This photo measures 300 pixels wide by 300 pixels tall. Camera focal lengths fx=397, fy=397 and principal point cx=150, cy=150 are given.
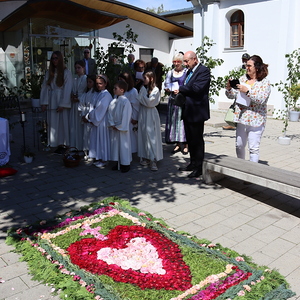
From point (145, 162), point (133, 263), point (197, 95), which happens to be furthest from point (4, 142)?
point (133, 263)

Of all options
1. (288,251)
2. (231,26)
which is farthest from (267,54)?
(288,251)

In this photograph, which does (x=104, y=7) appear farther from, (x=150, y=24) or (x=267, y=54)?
(x=267, y=54)

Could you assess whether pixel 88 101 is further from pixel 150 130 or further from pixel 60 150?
pixel 60 150

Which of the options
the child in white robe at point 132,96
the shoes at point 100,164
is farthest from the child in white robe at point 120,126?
the child in white robe at point 132,96

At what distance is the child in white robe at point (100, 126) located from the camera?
7.22m

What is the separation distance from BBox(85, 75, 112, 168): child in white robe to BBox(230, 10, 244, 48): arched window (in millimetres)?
10731

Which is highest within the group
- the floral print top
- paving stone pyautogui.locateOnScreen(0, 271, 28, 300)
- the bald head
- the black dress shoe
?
the bald head

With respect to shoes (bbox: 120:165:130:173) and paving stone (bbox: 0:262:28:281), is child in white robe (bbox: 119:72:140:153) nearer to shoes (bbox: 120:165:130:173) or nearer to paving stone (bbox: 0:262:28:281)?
shoes (bbox: 120:165:130:173)

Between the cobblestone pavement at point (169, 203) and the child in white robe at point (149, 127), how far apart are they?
0.91ft

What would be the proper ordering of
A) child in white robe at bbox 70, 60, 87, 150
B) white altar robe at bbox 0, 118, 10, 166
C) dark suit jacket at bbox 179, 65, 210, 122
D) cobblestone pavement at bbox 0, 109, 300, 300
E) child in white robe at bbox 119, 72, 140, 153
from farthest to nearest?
child in white robe at bbox 70, 60, 87, 150, child in white robe at bbox 119, 72, 140, 153, white altar robe at bbox 0, 118, 10, 166, dark suit jacket at bbox 179, 65, 210, 122, cobblestone pavement at bbox 0, 109, 300, 300

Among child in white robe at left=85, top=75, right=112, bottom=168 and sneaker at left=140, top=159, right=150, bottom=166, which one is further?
sneaker at left=140, top=159, right=150, bottom=166

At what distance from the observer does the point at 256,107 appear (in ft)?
19.0

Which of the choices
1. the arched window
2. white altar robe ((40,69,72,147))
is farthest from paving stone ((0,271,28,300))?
the arched window

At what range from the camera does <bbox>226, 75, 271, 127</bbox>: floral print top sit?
5604 mm
